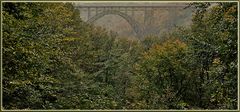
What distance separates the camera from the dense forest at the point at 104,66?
10.0 m

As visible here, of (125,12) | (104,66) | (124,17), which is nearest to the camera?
(104,66)

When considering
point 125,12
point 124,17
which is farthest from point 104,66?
point 125,12

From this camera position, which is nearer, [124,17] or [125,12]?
[124,17]

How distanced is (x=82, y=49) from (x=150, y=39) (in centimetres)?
2403

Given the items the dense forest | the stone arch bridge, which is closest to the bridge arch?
the stone arch bridge

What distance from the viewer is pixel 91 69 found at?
31.1 meters

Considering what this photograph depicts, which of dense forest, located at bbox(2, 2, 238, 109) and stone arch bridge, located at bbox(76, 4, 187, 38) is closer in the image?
dense forest, located at bbox(2, 2, 238, 109)

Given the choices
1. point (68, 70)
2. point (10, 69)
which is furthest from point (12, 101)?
point (68, 70)

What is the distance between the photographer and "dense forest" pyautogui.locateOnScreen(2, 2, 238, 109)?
10.0 meters

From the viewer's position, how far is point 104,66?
30.6 meters

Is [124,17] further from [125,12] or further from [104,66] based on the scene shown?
[104,66]

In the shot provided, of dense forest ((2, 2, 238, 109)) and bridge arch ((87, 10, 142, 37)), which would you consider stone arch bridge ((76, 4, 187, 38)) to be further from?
dense forest ((2, 2, 238, 109))

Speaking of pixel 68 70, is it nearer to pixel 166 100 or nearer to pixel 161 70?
pixel 166 100

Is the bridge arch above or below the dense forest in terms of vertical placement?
above
